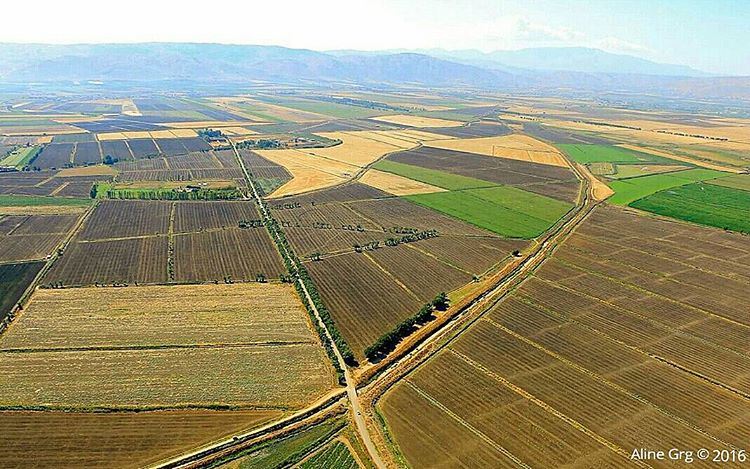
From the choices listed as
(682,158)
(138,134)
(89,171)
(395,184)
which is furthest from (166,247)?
(682,158)

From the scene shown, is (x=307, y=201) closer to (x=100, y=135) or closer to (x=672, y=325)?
(x=672, y=325)

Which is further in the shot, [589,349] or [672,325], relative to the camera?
[672,325]

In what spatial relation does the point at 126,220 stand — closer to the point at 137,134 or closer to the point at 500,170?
the point at 500,170

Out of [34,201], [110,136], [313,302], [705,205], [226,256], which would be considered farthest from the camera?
[110,136]

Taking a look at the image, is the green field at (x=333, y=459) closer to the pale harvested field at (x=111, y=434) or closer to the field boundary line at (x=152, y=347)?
the pale harvested field at (x=111, y=434)

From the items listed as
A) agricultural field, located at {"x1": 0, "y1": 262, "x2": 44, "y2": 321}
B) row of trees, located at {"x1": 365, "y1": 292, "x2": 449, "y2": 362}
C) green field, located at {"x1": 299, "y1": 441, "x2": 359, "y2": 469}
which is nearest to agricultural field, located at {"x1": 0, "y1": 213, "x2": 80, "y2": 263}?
agricultural field, located at {"x1": 0, "y1": 262, "x2": 44, "y2": 321}

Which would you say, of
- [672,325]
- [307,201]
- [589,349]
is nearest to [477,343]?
[589,349]
